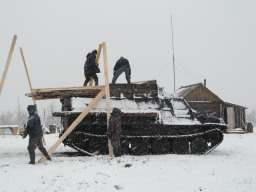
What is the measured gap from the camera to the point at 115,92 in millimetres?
11609

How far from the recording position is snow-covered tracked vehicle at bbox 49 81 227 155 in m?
10.8

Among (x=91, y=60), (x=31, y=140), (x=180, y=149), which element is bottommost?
(x=180, y=149)

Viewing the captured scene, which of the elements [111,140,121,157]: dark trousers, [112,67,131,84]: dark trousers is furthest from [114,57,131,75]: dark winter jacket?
[111,140,121,157]: dark trousers

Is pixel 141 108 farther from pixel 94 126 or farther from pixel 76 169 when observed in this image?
Result: pixel 76 169

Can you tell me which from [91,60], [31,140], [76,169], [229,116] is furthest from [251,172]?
[229,116]

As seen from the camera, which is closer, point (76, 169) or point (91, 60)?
point (76, 169)

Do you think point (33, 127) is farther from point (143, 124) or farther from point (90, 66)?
point (90, 66)

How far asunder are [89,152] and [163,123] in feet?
9.90

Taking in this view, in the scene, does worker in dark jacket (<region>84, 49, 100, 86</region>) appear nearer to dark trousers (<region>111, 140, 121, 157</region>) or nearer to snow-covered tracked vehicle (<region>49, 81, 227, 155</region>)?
snow-covered tracked vehicle (<region>49, 81, 227, 155</region>)

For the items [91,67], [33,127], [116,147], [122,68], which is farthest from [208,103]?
[33,127]

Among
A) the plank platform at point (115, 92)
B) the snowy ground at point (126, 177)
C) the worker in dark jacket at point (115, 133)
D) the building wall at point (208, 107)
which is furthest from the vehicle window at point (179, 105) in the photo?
the building wall at point (208, 107)

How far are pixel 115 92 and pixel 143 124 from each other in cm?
172

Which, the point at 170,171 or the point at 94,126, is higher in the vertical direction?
the point at 94,126

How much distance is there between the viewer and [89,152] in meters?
10.8
